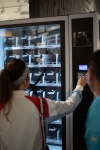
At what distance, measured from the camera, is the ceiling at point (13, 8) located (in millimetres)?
3107

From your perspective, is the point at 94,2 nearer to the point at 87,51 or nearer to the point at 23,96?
the point at 87,51

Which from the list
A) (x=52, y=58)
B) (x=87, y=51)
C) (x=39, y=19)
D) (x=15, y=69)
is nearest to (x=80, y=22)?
(x=87, y=51)

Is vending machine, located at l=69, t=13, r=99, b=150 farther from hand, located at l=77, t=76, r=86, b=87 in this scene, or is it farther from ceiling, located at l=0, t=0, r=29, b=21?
ceiling, located at l=0, t=0, r=29, b=21

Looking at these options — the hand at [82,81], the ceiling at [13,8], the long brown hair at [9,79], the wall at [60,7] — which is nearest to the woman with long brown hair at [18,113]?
the long brown hair at [9,79]

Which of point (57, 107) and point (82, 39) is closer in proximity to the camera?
point (57, 107)

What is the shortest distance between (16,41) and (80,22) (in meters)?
0.82

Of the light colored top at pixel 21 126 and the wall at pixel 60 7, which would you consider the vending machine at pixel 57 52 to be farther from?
the light colored top at pixel 21 126

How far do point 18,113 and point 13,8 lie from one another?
8.50ft

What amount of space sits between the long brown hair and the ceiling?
196 centimetres

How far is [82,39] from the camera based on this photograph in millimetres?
1774

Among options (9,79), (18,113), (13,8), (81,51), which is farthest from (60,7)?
(13,8)

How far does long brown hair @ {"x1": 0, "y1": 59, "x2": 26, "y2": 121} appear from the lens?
127 cm

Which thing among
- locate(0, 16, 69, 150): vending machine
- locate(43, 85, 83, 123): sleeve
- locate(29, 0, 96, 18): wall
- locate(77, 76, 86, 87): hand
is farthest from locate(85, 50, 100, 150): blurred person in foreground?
locate(29, 0, 96, 18): wall

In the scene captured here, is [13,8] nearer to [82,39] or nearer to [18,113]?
[82,39]
